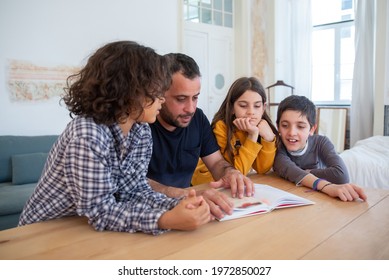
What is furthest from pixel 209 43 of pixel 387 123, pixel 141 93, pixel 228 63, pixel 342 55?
pixel 141 93

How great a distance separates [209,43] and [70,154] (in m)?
4.76

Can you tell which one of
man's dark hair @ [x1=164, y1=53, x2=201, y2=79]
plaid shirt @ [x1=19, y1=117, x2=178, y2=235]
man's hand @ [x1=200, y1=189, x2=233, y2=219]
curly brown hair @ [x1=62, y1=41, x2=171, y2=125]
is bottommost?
man's hand @ [x1=200, y1=189, x2=233, y2=219]

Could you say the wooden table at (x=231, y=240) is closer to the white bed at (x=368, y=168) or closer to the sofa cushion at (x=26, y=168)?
the white bed at (x=368, y=168)

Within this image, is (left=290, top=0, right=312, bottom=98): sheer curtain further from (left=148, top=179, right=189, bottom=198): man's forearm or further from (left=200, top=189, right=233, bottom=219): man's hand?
(left=200, top=189, right=233, bottom=219): man's hand

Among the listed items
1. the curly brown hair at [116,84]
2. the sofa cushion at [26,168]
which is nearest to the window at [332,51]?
the sofa cushion at [26,168]

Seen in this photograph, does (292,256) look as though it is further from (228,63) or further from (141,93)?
(228,63)

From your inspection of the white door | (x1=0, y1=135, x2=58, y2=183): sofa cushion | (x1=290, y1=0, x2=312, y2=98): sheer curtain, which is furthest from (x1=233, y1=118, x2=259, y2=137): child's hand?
(x1=290, y1=0, x2=312, y2=98): sheer curtain

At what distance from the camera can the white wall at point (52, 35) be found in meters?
3.25

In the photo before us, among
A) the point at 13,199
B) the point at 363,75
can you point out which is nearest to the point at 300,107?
the point at 13,199

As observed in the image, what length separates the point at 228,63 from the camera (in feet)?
18.5

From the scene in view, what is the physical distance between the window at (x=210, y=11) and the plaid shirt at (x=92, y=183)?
173 inches

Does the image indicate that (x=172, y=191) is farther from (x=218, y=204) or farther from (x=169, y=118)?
(x=169, y=118)

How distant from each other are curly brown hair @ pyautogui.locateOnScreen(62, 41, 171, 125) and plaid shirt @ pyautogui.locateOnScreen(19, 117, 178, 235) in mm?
54

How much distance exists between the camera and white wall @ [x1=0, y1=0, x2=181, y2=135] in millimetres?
3246
